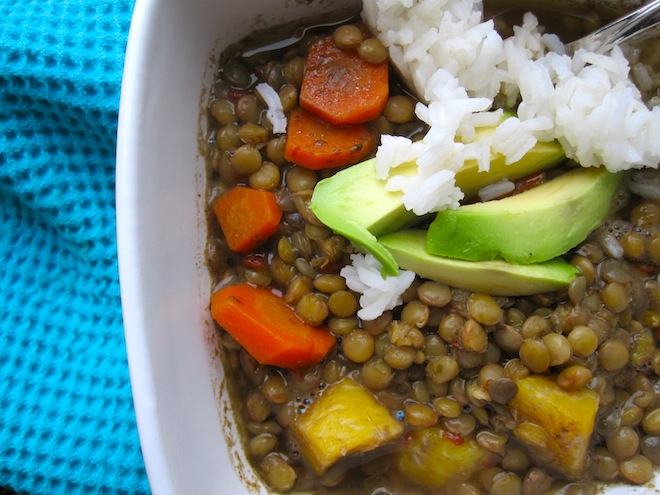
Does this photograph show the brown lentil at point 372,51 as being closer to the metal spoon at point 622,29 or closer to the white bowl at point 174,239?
the white bowl at point 174,239

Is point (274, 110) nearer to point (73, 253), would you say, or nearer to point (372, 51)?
point (372, 51)

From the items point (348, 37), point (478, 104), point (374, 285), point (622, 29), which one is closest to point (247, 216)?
point (374, 285)

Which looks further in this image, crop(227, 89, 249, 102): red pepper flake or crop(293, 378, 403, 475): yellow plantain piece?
crop(227, 89, 249, 102): red pepper flake

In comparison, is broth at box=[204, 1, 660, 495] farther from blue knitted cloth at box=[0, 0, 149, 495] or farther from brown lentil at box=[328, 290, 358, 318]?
blue knitted cloth at box=[0, 0, 149, 495]

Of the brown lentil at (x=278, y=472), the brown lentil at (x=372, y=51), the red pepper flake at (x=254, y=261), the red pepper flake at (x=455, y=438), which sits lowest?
the brown lentil at (x=278, y=472)

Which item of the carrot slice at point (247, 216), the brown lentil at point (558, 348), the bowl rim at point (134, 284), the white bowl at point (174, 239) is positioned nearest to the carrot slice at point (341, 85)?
the white bowl at point (174, 239)

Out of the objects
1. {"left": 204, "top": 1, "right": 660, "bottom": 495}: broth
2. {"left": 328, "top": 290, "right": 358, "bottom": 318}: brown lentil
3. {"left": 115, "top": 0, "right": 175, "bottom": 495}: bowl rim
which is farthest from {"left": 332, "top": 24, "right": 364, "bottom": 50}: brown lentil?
{"left": 328, "top": 290, "right": 358, "bottom": 318}: brown lentil
